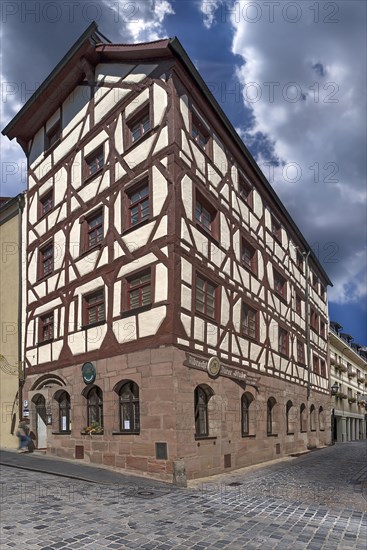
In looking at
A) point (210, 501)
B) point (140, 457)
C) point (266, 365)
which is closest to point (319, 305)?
point (266, 365)

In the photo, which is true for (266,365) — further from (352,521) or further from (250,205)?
(352,521)

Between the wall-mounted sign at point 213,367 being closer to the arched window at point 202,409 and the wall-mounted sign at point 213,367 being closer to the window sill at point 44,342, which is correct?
the arched window at point 202,409

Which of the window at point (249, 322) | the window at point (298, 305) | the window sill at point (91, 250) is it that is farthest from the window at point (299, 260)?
the window sill at point (91, 250)

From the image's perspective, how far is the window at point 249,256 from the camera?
65.0 ft

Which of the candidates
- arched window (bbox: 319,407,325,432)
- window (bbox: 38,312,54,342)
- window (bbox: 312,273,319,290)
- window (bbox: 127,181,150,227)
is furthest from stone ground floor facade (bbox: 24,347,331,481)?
window (bbox: 312,273,319,290)

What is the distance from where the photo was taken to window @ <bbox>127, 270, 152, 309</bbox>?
14.2 m

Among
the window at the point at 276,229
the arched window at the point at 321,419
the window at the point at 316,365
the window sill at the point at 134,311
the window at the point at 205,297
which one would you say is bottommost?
the arched window at the point at 321,419

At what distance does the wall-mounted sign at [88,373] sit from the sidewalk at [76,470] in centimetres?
249

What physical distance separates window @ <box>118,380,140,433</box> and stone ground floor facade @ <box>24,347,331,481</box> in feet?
0.09

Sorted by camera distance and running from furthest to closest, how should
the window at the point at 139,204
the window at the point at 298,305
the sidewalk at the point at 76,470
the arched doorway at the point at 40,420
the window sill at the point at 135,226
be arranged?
the window at the point at 298,305 → the arched doorway at the point at 40,420 → the window at the point at 139,204 → the window sill at the point at 135,226 → the sidewalk at the point at 76,470

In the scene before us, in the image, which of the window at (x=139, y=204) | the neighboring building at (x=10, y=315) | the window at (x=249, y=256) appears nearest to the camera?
the window at (x=139, y=204)

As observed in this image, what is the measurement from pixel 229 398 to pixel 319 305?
19782mm

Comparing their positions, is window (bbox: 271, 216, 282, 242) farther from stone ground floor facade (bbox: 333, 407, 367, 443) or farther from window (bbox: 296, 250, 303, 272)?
stone ground floor facade (bbox: 333, 407, 367, 443)

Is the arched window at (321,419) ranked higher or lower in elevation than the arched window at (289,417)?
lower
